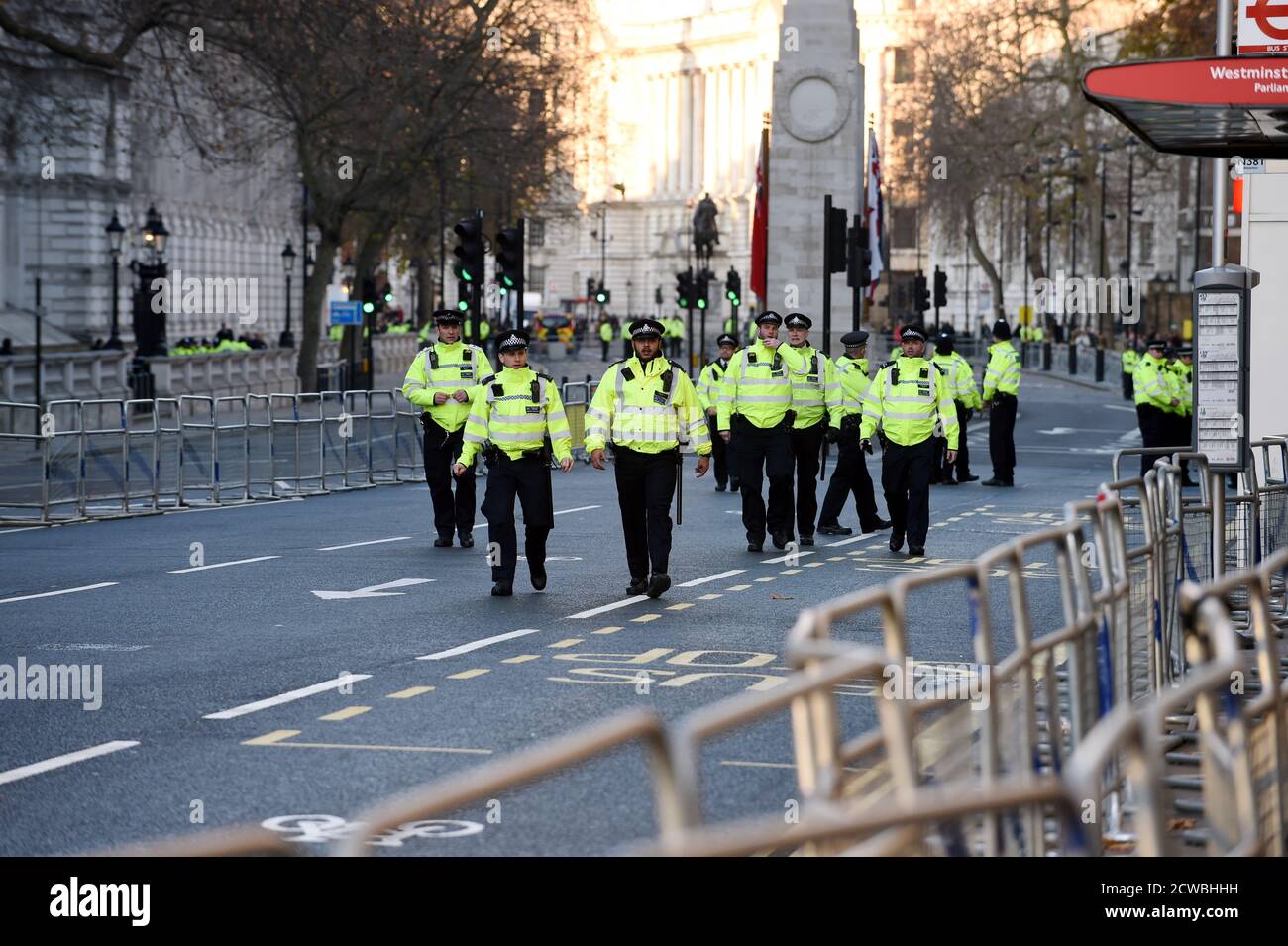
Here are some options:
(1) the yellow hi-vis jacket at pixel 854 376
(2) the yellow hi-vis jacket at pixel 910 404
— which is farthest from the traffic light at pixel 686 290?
(2) the yellow hi-vis jacket at pixel 910 404

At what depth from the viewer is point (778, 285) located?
43.0 m

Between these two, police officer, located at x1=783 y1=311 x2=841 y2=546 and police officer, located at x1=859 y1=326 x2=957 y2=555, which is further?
police officer, located at x1=783 y1=311 x2=841 y2=546

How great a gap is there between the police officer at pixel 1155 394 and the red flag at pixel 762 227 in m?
14.9

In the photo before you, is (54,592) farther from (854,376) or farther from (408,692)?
(854,376)

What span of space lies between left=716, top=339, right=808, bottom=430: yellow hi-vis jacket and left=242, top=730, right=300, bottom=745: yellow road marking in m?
9.11

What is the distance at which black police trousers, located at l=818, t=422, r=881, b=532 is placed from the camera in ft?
66.2

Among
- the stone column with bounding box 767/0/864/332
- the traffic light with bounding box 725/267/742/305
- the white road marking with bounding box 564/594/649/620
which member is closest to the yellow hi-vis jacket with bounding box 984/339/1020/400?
the white road marking with bounding box 564/594/649/620

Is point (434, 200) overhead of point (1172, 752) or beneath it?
overhead

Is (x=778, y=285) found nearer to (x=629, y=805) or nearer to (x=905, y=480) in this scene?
(x=905, y=480)

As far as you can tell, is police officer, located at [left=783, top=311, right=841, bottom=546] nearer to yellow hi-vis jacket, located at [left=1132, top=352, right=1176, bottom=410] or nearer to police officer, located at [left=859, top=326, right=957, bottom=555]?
police officer, located at [left=859, top=326, right=957, bottom=555]

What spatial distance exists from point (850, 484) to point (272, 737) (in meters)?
11.6

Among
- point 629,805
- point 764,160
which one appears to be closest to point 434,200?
point 764,160

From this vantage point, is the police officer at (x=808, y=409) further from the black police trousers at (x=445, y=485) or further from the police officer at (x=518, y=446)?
the police officer at (x=518, y=446)

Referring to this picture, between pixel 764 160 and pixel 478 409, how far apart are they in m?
28.0
